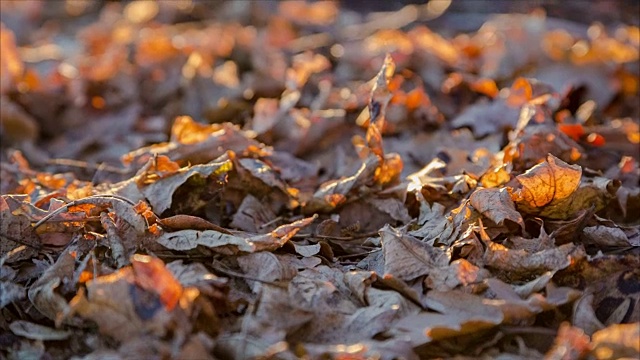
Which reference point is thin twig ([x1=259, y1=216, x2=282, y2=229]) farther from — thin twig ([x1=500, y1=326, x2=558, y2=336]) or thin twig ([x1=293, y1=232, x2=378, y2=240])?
thin twig ([x1=500, y1=326, x2=558, y2=336])

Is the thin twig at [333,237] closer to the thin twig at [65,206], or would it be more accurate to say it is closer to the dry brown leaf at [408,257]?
the dry brown leaf at [408,257]

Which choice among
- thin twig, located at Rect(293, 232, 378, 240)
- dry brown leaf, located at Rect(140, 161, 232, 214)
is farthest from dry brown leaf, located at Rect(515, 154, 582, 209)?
dry brown leaf, located at Rect(140, 161, 232, 214)

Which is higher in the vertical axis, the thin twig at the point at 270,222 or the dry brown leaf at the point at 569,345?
the dry brown leaf at the point at 569,345

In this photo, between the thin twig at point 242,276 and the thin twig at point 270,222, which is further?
Answer: the thin twig at point 270,222

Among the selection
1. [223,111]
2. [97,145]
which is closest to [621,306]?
[223,111]

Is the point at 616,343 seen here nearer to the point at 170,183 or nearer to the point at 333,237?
the point at 333,237

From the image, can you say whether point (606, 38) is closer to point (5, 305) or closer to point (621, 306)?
point (621, 306)

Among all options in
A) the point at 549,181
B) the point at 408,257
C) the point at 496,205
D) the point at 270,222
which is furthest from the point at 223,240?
the point at 549,181

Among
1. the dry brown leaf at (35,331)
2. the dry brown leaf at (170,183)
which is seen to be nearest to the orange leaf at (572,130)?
the dry brown leaf at (170,183)
